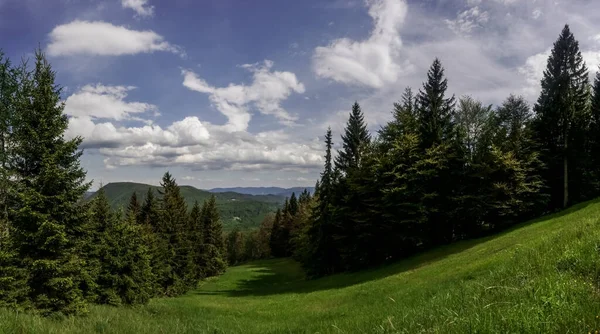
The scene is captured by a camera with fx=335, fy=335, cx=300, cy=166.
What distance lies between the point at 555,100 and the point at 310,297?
35.1 meters

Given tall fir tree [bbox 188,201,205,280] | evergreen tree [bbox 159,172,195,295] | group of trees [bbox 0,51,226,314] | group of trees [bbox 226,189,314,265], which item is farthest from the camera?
group of trees [bbox 226,189,314,265]

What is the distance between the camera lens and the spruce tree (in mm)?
16469

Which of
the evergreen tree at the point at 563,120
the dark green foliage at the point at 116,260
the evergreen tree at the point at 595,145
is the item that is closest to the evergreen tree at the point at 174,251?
the dark green foliage at the point at 116,260

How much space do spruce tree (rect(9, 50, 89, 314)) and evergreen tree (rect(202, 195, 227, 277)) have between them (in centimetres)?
4711

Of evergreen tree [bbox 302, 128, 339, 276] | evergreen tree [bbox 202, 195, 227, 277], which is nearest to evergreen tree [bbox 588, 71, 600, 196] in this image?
evergreen tree [bbox 302, 128, 339, 276]

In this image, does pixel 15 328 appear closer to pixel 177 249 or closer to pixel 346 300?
pixel 346 300

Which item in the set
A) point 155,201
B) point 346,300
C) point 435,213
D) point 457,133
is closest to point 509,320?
point 346,300

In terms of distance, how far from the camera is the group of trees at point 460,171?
35000mm

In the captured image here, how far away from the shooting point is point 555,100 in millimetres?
37750

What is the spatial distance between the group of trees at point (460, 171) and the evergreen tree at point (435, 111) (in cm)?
11

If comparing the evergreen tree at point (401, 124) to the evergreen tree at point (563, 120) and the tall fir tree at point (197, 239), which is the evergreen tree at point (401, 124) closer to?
the evergreen tree at point (563, 120)

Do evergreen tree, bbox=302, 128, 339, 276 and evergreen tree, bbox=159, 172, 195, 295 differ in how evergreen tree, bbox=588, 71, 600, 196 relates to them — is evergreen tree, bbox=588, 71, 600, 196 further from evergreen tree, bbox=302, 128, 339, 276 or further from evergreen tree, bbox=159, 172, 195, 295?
evergreen tree, bbox=159, 172, 195, 295

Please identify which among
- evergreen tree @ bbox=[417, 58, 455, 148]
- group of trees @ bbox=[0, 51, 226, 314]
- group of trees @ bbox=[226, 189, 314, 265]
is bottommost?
group of trees @ bbox=[226, 189, 314, 265]

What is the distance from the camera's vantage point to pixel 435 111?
38.1m
